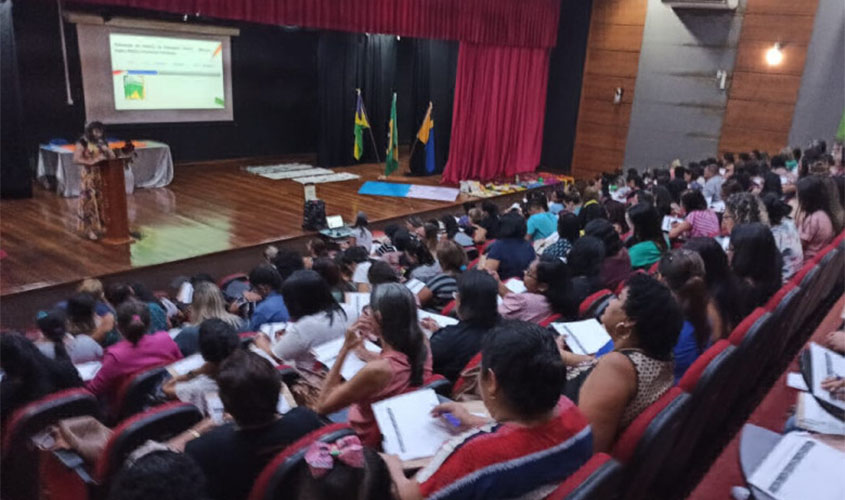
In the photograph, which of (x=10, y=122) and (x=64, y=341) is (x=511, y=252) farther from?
(x=10, y=122)

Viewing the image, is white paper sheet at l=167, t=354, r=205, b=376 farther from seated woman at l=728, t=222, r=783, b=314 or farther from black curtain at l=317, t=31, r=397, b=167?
black curtain at l=317, t=31, r=397, b=167

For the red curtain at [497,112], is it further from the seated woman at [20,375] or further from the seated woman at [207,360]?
the seated woman at [20,375]

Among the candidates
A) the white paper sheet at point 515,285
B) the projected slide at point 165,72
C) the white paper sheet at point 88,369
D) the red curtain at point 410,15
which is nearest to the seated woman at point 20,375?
the white paper sheet at point 88,369

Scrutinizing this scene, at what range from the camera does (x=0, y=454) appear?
2023 mm

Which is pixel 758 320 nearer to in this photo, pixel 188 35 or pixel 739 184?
pixel 739 184

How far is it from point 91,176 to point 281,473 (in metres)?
4.89

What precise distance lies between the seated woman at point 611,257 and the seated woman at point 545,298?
64cm

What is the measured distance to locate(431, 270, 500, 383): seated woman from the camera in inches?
89.0

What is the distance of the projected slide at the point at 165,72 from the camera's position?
797 cm

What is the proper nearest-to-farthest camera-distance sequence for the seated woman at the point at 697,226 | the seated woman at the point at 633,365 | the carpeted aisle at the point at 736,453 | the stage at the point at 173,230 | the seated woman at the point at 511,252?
the seated woman at the point at 633,365 → the carpeted aisle at the point at 736,453 → the seated woman at the point at 511,252 → the seated woman at the point at 697,226 → the stage at the point at 173,230

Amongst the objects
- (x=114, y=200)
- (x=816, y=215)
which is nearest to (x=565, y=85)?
(x=816, y=215)

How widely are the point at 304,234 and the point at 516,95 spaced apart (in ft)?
17.6

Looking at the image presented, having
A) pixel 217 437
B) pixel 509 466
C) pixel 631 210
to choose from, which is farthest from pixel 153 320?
pixel 631 210

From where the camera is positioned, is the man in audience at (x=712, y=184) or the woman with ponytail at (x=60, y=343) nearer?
the woman with ponytail at (x=60, y=343)
